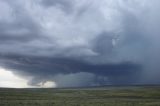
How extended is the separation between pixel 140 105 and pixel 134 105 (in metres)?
2.36

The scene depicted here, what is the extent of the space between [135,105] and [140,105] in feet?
6.83

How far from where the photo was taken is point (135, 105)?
3551 inches

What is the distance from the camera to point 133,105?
296ft

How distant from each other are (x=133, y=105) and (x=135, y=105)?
0.69 metres

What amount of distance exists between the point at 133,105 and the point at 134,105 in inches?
15.1

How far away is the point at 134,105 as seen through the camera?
90.2 metres
